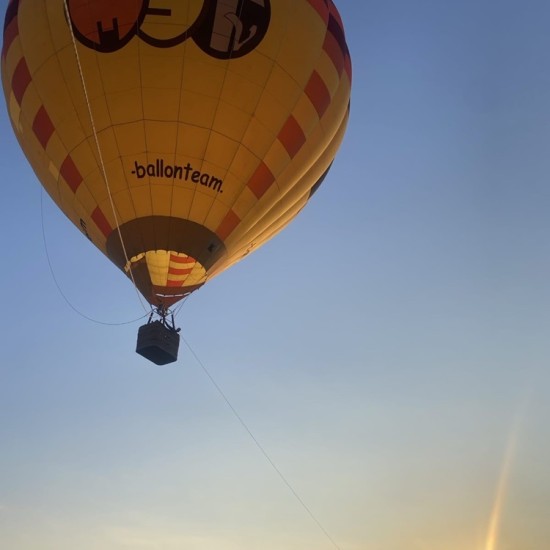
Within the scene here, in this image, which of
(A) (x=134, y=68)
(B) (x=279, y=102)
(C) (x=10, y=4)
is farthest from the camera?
(C) (x=10, y=4)

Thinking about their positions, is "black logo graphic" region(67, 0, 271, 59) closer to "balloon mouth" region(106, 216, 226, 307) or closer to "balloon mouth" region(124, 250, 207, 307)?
"balloon mouth" region(106, 216, 226, 307)

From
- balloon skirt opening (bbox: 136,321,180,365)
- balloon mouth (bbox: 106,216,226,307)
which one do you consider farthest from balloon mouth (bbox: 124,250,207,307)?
balloon skirt opening (bbox: 136,321,180,365)

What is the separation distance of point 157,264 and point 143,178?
153cm

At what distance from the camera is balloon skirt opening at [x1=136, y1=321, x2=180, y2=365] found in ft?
36.2

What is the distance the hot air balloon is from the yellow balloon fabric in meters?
0.02

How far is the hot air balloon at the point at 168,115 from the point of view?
10250mm

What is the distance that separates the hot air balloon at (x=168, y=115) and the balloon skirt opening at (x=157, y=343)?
24 mm

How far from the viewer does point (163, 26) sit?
10.1m

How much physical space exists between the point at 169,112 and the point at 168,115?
51 millimetres

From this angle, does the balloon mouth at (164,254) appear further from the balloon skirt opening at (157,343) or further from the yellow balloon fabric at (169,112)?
the balloon skirt opening at (157,343)

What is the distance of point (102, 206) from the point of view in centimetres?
1119

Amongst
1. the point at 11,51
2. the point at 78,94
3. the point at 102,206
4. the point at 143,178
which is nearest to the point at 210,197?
the point at 143,178

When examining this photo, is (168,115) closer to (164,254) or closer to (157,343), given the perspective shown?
(164,254)

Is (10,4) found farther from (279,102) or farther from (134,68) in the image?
(279,102)
